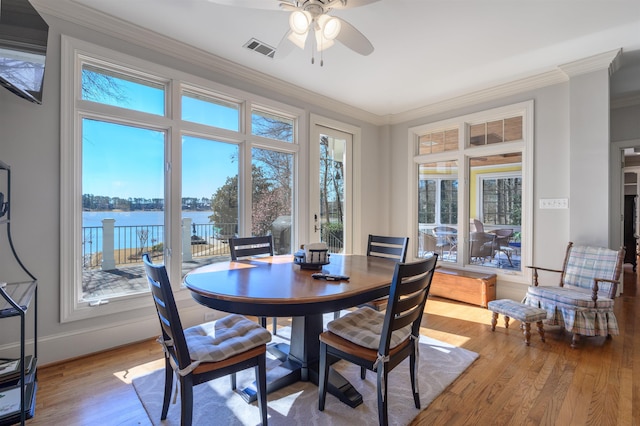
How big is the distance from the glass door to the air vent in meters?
1.45

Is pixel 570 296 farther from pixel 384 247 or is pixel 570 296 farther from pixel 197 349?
pixel 197 349

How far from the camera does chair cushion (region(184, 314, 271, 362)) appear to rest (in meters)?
1.51

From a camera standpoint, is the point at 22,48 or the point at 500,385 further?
the point at 500,385

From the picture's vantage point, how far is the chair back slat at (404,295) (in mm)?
1488

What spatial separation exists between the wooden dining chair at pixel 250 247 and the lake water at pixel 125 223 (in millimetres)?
844

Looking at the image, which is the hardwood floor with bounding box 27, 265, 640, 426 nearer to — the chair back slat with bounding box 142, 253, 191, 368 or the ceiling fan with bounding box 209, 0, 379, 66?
the chair back slat with bounding box 142, 253, 191, 368

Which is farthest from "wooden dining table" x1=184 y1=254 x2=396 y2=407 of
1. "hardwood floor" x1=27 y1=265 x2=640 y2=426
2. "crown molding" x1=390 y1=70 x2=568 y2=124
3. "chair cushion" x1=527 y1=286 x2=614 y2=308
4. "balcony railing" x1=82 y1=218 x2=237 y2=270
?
"crown molding" x1=390 y1=70 x2=568 y2=124

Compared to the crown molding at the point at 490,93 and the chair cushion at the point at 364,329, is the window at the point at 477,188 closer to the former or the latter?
the crown molding at the point at 490,93

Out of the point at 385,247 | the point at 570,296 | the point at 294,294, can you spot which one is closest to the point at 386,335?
the point at 294,294

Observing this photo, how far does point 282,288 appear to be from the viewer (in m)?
1.65

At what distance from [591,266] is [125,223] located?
15.5ft

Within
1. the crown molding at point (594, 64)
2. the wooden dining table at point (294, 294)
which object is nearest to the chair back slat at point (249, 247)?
the wooden dining table at point (294, 294)

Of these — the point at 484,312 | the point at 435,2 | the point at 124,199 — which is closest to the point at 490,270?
the point at 484,312

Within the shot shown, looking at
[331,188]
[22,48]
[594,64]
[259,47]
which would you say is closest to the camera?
[22,48]
